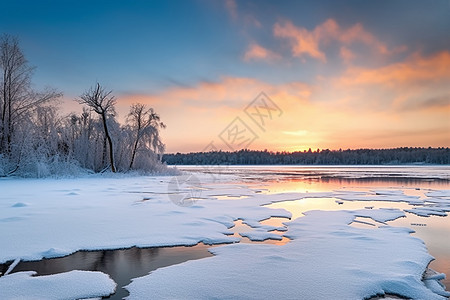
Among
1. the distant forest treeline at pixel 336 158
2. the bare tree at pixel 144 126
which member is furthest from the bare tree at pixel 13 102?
the distant forest treeline at pixel 336 158

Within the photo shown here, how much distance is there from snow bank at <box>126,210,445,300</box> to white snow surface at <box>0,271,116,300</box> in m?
0.32

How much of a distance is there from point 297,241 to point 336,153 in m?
115

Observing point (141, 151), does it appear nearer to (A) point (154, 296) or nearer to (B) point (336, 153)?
(A) point (154, 296)

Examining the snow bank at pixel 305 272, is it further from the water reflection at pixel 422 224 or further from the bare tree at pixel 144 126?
the bare tree at pixel 144 126

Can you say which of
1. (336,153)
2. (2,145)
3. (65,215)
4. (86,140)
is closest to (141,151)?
(86,140)

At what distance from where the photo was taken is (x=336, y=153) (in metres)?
113

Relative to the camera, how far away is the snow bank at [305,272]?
2.92 m

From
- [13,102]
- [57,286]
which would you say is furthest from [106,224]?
[13,102]

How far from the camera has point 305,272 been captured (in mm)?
3432

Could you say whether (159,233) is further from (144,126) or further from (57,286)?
(144,126)

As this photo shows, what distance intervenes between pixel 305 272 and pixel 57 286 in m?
2.58

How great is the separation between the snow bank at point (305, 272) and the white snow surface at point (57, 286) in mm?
324

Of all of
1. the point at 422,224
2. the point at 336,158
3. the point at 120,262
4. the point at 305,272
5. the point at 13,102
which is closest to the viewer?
the point at 305,272

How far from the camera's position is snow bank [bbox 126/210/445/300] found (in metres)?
2.92
